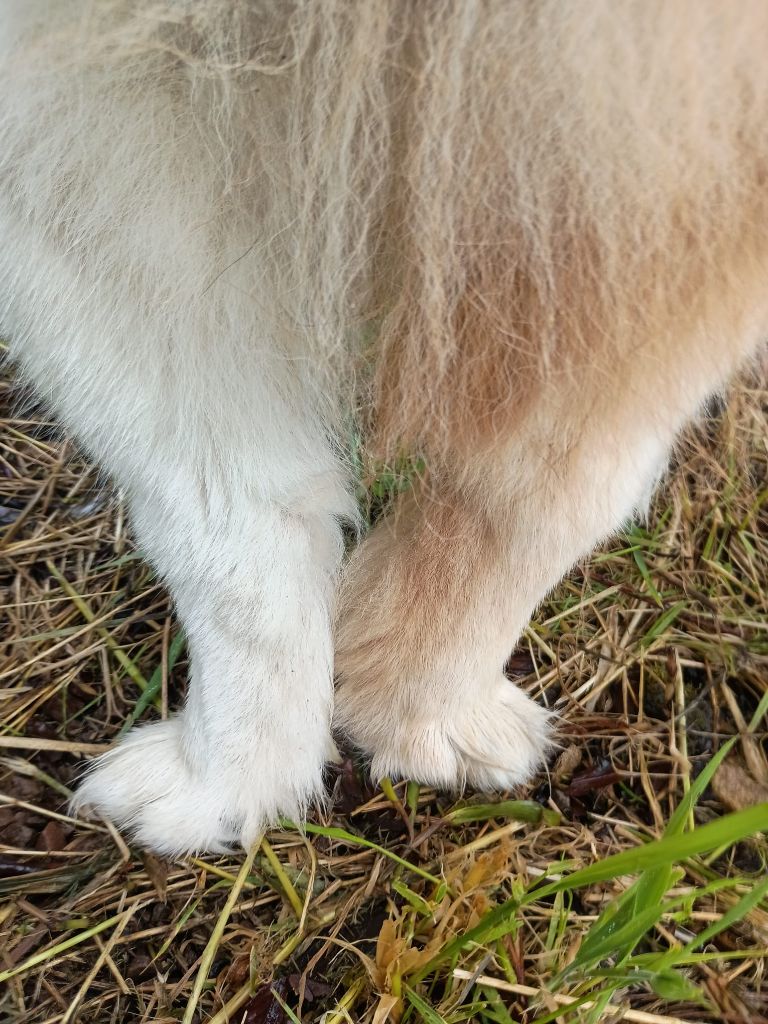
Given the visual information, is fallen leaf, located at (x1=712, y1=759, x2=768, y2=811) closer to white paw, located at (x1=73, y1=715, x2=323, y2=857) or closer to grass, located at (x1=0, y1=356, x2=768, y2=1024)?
grass, located at (x1=0, y1=356, x2=768, y2=1024)

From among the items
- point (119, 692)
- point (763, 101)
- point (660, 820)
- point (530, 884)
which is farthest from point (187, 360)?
point (660, 820)

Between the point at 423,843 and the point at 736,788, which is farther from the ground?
the point at 423,843

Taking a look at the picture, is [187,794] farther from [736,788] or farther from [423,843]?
[736,788]

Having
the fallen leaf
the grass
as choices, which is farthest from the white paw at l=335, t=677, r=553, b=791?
the fallen leaf

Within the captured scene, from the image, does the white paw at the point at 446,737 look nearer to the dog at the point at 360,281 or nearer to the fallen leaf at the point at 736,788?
the dog at the point at 360,281

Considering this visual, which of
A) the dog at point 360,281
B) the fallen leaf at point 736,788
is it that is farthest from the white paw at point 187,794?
the fallen leaf at point 736,788

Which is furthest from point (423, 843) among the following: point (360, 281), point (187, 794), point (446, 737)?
point (360, 281)
